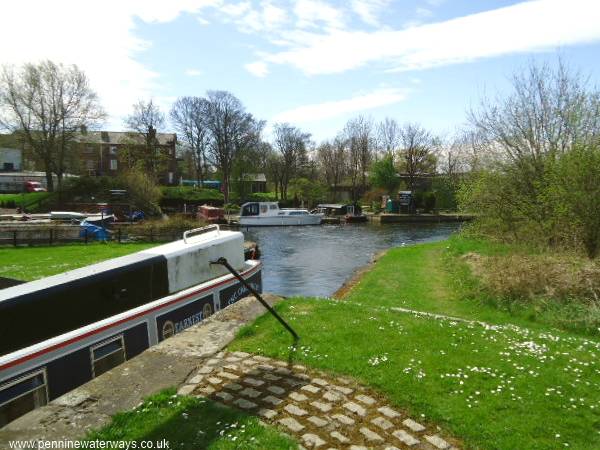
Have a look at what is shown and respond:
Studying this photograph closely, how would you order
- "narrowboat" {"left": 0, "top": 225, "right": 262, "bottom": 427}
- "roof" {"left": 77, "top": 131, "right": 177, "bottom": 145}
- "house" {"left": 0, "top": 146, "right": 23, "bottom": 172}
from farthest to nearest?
1. "house" {"left": 0, "top": 146, "right": 23, "bottom": 172}
2. "roof" {"left": 77, "top": 131, "right": 177, "bottom": 145}
3. "narrowboat" {"left": 0, "top": 225, "right": 262, "bottom": 427}

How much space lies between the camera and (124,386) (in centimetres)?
496

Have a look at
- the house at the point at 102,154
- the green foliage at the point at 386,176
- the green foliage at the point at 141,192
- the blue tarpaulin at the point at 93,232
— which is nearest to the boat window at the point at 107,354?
the blue tarpaulin at the point at 93,232

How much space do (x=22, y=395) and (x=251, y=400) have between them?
3.12 meters

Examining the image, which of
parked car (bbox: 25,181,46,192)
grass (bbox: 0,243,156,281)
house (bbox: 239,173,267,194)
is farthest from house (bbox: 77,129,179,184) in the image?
grass (bbox: 0,243,156,281)

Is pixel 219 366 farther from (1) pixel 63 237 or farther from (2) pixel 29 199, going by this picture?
(2) pixel 29 199

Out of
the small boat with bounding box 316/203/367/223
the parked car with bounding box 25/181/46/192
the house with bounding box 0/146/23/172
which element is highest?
the house with bounding box 0/146/23/172

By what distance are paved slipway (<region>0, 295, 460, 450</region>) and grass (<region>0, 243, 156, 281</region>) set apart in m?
13.4

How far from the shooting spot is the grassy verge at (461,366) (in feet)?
15.1

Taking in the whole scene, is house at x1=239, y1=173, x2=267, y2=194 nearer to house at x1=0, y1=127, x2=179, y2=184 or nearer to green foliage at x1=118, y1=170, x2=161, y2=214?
house at x1=0, y1=127, x2=179, y2=184

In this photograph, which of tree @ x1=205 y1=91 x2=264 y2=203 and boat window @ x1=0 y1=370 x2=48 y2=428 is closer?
boat window @ x1=0 y1=370 x2=48 y2=428

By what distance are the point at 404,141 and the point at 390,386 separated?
2803 inches

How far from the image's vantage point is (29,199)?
4978cm

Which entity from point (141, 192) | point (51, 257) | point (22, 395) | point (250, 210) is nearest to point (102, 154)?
point (141, 192)

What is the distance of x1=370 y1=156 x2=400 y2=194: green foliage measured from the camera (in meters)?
68.7
